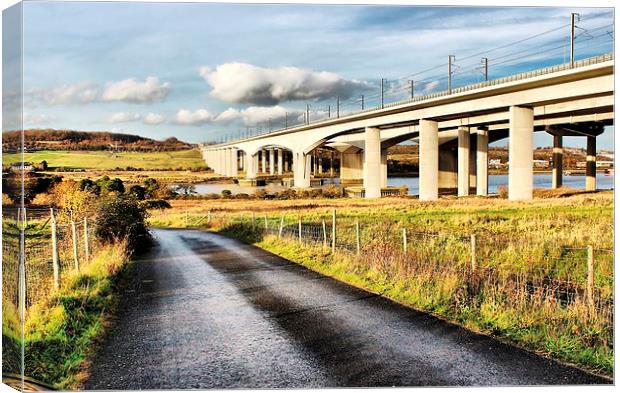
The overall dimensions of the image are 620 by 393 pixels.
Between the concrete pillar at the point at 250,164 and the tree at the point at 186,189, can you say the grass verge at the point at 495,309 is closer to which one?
the tree at the point at 186,189

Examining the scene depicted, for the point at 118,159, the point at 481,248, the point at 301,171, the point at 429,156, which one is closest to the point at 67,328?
the point at 118,159

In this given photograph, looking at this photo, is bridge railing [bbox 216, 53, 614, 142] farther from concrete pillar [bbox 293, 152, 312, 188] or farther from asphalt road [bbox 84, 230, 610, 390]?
asphalt road [bbox 84, 230, 610, 390]

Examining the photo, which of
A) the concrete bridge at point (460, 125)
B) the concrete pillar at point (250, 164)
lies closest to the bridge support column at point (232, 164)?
the concrete bridge at point (460, 125)

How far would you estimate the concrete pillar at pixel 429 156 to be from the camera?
130 feet

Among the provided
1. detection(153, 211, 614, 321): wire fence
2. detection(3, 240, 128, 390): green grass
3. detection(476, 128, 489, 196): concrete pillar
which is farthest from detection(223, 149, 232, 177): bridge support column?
detection(476, 128, 489, 196): concrete pillar

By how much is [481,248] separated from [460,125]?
3743 centimetres

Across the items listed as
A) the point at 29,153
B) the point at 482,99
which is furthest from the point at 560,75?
the point at 29,153

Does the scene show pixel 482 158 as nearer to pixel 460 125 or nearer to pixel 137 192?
pixel 460 125

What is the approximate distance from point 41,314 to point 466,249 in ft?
36.8

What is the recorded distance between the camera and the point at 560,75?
24.0 m

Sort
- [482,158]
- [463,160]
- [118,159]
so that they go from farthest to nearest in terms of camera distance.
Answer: [482,158], [463,160], [118,159]

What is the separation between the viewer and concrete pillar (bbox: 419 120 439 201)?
130ft

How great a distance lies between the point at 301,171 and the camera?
95.1 feet

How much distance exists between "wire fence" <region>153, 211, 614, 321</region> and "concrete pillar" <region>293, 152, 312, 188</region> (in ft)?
6.91
